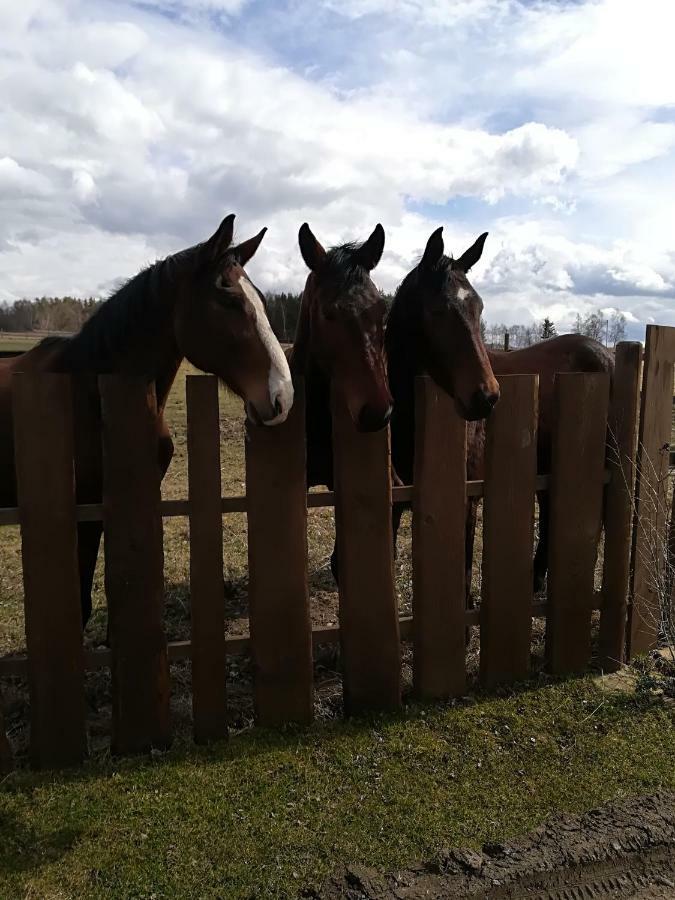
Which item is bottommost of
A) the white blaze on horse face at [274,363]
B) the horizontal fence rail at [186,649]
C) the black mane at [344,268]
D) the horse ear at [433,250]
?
the horizontal fence rail at [186,649]

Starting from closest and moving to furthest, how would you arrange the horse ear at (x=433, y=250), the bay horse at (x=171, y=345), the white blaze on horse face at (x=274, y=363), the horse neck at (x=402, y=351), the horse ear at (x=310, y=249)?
the white blaze on horse face at (x=274, y=363) → the bay horse at (x=171, y=345) → the horse ear at (x=310, y=249) → the horse ear at (x=433, y=250) → the horse neck at (x=402, y=351)

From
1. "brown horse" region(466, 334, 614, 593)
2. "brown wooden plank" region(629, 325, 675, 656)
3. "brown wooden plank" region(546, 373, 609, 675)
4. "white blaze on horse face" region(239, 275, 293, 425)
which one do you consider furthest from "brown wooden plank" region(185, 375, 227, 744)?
"brown horse" region(466, 334, 614, 593)

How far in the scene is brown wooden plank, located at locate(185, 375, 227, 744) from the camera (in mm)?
2875

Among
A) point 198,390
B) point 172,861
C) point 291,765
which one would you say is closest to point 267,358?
point 198,390

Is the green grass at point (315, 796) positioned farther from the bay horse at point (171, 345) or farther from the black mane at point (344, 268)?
the black mane at point (344, 268)

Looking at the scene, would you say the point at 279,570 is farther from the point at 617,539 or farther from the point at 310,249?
the point at 617,539

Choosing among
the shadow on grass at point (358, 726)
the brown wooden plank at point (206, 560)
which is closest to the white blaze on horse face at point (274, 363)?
the brown wooden plank at point (206, 560)

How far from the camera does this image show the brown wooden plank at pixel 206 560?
A: 9.43ft

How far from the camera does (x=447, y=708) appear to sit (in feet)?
11.0

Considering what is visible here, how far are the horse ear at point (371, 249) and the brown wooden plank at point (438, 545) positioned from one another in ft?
2.47

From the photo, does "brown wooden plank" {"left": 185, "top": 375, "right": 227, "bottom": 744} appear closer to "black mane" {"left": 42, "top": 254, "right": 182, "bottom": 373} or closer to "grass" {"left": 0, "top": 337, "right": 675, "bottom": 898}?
"grass" {"left": 0, "top": 337, "right": 675, "bottom": 898}

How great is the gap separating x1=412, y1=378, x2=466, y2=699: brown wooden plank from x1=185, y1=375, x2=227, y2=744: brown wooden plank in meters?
1.09

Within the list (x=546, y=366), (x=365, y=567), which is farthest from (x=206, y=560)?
(x=546, y=366)

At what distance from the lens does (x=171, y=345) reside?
3402 mm
